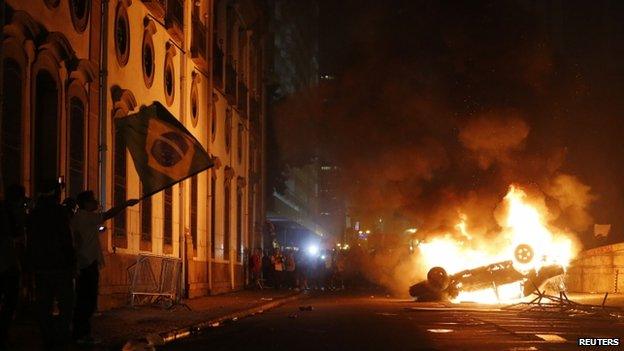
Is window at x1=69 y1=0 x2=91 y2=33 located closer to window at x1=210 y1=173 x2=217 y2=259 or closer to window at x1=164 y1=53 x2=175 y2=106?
window at x1=164 y1=53 x2=175 y2=106

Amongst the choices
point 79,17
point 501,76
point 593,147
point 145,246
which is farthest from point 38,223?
point 593,147

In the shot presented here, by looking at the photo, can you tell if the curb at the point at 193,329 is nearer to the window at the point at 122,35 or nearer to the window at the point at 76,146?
the window at the point at 76,146

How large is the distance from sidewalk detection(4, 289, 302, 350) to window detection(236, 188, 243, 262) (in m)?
13.6

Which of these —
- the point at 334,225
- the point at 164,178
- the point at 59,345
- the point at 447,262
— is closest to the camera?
the point at 59,345

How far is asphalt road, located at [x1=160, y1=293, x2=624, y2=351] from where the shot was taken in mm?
12156

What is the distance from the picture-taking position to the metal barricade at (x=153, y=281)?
63.8 feet

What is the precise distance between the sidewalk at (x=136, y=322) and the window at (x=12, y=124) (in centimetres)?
220

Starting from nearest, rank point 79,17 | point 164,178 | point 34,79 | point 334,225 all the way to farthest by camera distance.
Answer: point 164,178
point 34,79
point 79,17
point 334,225

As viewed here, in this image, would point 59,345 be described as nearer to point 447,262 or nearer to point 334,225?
point 447,262

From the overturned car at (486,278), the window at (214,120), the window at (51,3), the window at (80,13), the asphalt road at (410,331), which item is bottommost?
the asphalt road at (410,331)

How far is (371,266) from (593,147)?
10.6 metres

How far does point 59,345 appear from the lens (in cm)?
1027

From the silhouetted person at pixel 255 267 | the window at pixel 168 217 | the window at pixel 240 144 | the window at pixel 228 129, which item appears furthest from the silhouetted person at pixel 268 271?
the window at pixel 168 217

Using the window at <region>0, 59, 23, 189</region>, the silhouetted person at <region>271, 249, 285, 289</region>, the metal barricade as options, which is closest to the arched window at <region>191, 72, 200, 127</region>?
the metal barricade
